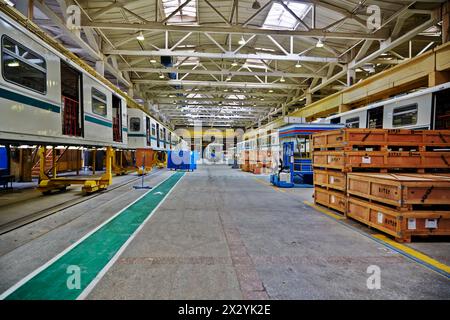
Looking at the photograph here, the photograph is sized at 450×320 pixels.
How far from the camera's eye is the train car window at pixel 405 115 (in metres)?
7.40

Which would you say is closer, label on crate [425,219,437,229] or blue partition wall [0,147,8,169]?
label on crate [425,219,437,229]

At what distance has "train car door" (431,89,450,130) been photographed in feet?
21.0

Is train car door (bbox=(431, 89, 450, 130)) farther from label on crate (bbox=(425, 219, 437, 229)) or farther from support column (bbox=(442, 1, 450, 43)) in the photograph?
label on crate (bbox=(425, 219, 437, 229))

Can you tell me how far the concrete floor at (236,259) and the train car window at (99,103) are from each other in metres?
3.49

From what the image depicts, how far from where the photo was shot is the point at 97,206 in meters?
6.39

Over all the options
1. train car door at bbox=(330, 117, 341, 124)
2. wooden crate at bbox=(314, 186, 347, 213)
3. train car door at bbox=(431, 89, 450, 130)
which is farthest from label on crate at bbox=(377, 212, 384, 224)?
train car door at bbox=(330, 117, 341, 124)

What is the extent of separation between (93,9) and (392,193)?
13183 mm

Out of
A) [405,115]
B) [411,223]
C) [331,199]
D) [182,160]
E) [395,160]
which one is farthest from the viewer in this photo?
[182,160]

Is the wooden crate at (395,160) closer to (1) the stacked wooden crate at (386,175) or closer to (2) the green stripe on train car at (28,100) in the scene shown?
(1) the stacked wooden crate at (386,175)

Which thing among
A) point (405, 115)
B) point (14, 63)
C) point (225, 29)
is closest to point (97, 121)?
point (14, 63)

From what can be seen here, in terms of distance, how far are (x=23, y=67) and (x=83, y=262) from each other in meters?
3.84

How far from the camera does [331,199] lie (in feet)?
20.0

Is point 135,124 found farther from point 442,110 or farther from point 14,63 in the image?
point 442,110

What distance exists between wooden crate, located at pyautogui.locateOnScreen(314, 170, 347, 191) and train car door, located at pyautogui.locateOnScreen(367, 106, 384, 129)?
13.2 feet
